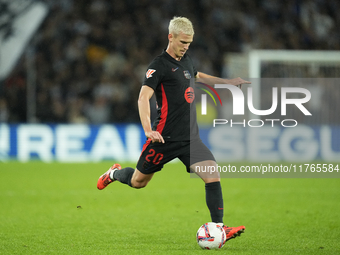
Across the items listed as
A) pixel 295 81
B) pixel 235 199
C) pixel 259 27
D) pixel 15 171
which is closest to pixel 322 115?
pixel 295 81

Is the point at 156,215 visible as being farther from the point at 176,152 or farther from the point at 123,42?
the point at 123,42

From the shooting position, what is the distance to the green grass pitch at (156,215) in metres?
4.82

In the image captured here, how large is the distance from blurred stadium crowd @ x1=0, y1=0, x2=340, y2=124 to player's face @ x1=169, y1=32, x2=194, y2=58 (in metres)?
11.1

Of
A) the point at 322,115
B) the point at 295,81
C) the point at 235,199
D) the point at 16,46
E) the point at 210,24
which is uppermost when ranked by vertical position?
the point at 210,24

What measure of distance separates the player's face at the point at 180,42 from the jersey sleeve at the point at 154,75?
0.20m

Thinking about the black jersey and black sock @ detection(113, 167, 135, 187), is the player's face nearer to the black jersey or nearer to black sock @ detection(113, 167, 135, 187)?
the black jersey

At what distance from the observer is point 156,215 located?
6.77 metres

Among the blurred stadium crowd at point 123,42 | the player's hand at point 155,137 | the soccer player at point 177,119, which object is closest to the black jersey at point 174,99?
the soccer player at point 177,119

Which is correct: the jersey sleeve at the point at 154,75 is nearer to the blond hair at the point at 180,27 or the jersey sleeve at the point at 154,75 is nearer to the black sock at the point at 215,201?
the blond hair at the point at 180,27

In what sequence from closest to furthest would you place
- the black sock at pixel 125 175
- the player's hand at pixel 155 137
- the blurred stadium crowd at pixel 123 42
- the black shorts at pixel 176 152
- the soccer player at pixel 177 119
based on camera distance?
the player's hand at pixel 155 137, the soccer player at pixel 177 119, the black shorts at pixel 176 152, the black sock at pixel 125 175, the blurred stadium crowd at pixel 123 42

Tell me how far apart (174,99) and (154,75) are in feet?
1.00

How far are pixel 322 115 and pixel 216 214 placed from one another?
34.3 ft

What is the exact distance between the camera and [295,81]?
14844 millimetres

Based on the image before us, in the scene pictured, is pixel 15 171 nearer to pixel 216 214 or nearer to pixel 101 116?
pixel 101 116
